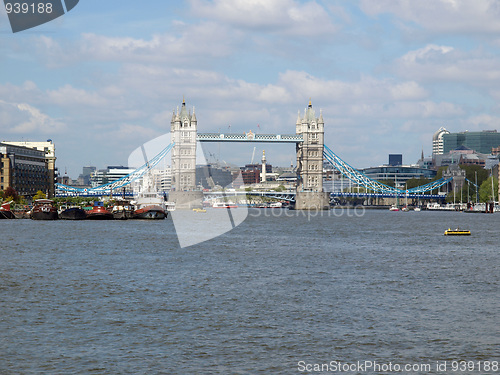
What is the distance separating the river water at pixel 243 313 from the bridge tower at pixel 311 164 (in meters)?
135

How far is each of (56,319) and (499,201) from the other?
492 feet

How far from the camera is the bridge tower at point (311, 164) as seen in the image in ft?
594

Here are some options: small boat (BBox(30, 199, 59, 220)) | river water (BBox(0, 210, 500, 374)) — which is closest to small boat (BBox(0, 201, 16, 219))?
small boat (BBox(30, 199, 59, 220))

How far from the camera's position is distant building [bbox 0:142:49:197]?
15225cm

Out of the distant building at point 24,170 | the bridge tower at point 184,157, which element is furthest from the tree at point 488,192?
the distant building at point 24,170

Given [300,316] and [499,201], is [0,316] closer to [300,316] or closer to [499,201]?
[300,316]

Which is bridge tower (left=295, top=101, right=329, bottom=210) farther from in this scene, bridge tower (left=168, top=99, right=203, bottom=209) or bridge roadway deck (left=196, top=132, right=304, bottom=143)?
bridge tower (left=168, top=99, right=203, bottom=209)

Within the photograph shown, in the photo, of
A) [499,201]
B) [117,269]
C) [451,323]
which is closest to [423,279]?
[451,323]

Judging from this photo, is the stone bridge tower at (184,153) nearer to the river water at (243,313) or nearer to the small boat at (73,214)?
the small boat at (73,214)

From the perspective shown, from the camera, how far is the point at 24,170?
535 feet

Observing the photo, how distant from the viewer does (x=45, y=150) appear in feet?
636

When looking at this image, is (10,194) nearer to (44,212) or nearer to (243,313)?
(44,212)

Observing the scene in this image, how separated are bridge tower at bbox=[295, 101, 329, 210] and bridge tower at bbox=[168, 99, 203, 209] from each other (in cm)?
2451

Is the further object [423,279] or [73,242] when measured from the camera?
[73,242]
